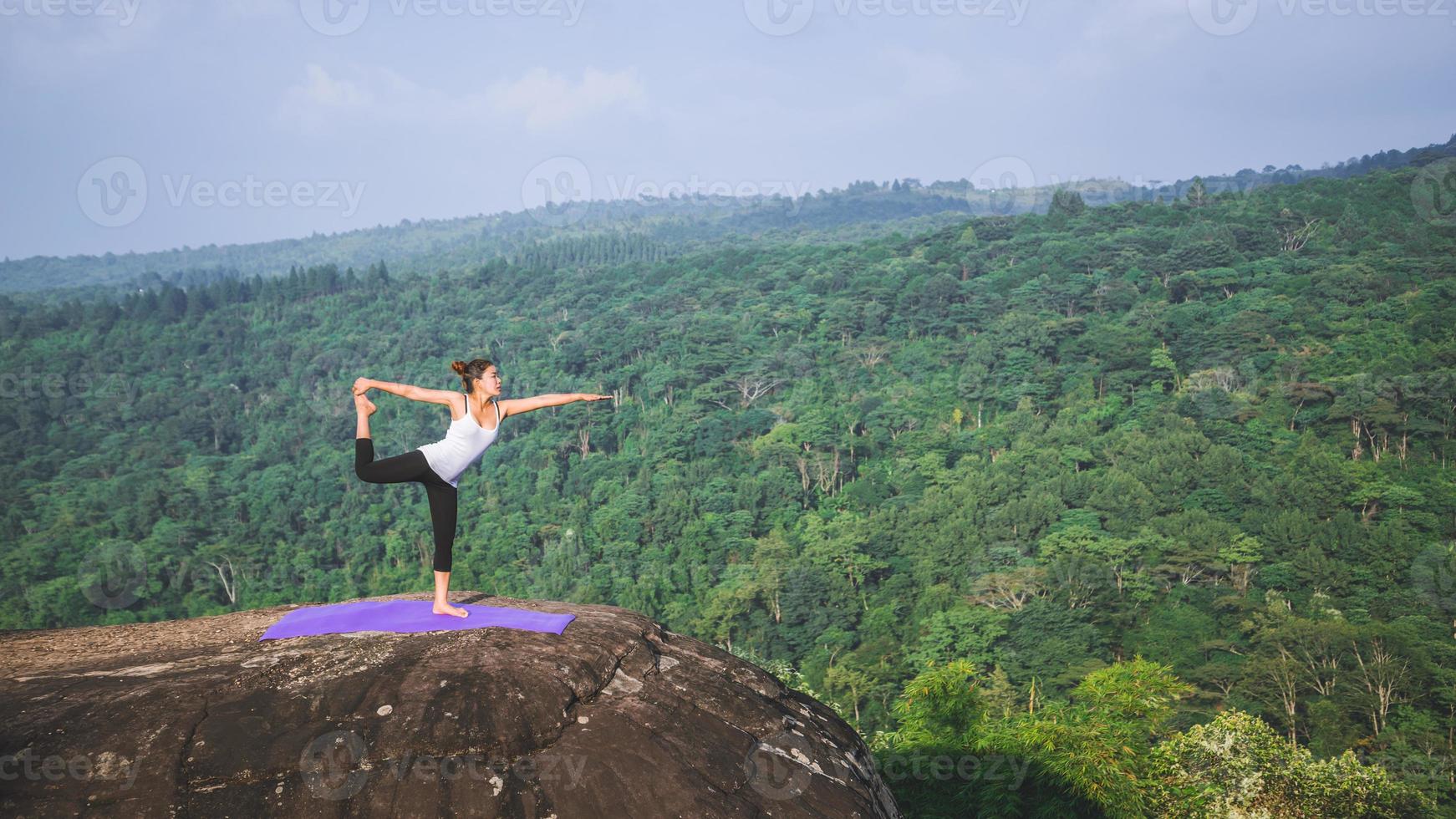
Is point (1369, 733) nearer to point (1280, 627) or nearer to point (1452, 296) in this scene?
point (1280, 627)

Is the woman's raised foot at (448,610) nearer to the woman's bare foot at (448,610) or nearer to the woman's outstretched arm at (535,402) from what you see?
the woman's bare foot at (448,610)

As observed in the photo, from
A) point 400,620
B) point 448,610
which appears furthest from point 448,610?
point 400,620

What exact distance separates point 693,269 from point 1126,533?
6817 cm

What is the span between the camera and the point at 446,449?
616cm

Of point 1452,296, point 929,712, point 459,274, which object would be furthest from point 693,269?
point 929,712

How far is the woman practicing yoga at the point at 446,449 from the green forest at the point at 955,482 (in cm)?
986

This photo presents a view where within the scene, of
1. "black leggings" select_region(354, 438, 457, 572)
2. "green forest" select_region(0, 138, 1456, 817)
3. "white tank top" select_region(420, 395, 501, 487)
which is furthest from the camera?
"green forest" select_region(0, 138, 1456, 817)

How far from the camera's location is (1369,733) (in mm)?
31312

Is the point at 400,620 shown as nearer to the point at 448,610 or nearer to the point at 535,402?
the point at 448,610

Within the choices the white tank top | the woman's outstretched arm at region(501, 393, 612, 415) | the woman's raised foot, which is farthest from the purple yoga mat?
the woman's outstretched arm at region(501, 393, 612, 415)

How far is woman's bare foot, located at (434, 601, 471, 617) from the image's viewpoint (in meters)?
6.21

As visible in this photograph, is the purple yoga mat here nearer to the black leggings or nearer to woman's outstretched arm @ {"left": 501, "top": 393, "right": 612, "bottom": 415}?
the black leggings

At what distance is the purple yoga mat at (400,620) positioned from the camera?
5.98 metres

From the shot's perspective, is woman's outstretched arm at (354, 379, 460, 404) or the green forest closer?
woman's outstretched arm at (354, 379, 460, 404)
